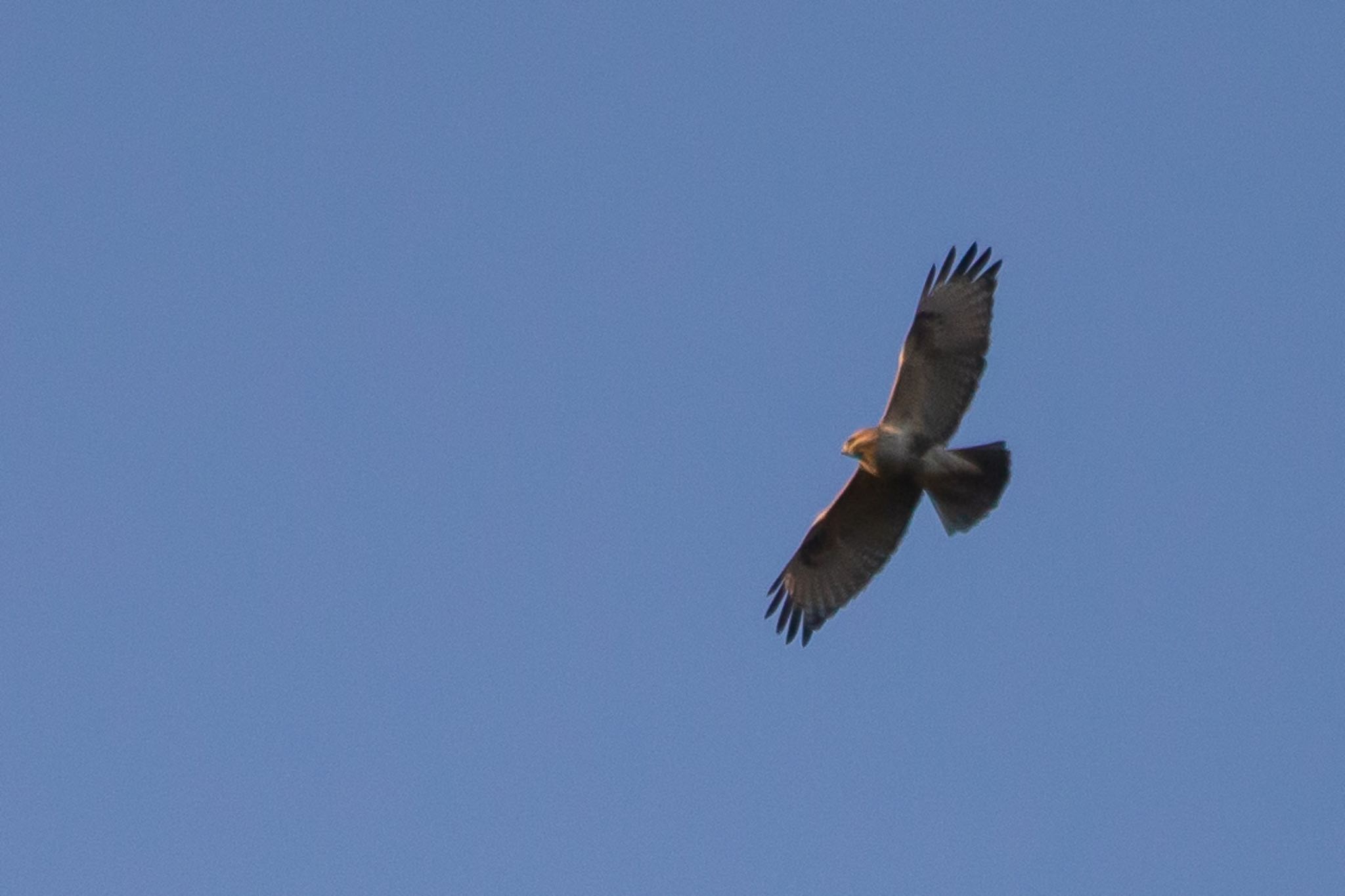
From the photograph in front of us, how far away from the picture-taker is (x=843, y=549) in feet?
57.8

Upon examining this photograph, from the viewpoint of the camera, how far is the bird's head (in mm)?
16500

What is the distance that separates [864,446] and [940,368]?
83 centimetres

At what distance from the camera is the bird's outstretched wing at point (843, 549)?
17.1 metres

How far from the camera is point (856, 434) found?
656 inches

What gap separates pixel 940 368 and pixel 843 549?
77.8 inches

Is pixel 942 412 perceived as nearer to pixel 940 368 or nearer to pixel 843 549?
pixel 940 368

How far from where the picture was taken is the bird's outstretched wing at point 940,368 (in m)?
16.4

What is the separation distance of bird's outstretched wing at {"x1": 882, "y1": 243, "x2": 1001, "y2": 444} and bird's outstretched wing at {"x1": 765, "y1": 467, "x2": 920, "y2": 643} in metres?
0.60

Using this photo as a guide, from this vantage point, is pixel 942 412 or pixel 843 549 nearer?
pixel 942 412

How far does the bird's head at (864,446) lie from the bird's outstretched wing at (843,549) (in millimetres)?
237

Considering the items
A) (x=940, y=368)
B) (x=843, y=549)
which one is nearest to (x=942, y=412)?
(x=940, y=368)

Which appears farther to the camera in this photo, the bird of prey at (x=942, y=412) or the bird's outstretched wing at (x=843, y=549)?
the bird's outstretched wing at (x=843, y=549)

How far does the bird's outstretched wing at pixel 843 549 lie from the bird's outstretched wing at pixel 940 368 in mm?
600

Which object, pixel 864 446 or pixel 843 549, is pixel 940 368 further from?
pixel 843 549
